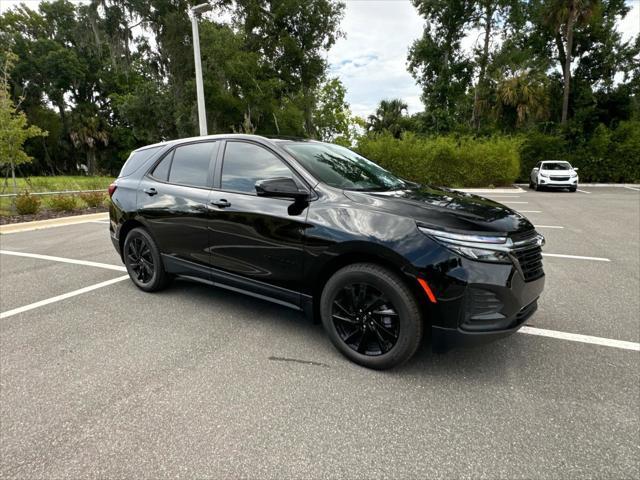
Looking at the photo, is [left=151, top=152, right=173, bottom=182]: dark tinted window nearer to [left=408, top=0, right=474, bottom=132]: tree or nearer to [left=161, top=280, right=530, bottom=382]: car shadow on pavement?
[left=161, top=280, right=530, bottom=382]: car shadow on pavement

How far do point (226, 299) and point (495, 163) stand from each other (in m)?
18.8

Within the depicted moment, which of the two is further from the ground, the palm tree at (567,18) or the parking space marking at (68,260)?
the palm tree at (567,18)

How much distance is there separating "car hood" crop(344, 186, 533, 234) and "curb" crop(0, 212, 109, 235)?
29.3 feet

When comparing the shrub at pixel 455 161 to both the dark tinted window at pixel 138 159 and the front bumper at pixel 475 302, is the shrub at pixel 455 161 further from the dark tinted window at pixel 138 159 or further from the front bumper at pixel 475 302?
the front bumper at pixel 475 302

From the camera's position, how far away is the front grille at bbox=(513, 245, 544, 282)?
2373mm

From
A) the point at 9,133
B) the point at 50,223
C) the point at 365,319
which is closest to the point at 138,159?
the point at 365,319

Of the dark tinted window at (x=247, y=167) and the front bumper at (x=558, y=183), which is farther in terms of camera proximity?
the front bumper at (x=558, y=183)

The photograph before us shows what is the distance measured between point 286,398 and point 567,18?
30376 mm

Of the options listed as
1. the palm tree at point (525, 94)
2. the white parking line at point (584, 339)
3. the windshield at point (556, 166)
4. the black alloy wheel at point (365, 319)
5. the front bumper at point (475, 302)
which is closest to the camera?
the front bumper at point (475, 302)

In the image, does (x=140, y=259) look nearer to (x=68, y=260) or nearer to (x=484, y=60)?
(x=68, y=260)

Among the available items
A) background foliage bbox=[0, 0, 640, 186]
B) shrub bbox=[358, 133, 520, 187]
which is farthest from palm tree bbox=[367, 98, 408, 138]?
shrub bbox=[358, 133, 520, 187]

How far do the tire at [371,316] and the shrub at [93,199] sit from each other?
1153 centimetres

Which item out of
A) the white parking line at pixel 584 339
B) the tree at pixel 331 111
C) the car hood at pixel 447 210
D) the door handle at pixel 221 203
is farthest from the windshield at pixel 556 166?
the tree at pixel 331 111

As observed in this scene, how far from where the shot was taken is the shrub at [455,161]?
62.8 ft
